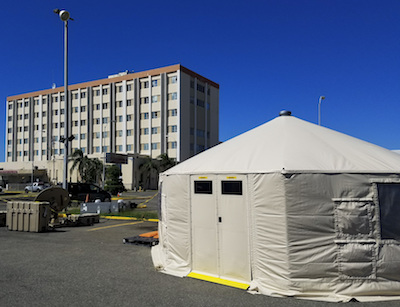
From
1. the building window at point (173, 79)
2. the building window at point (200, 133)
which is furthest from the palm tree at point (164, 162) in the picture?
the building window at point (173, 79)

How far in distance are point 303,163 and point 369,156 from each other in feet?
4.97

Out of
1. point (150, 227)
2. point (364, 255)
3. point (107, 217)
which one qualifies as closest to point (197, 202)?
point (364, 255)

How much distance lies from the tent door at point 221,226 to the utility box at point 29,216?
7.86 metres

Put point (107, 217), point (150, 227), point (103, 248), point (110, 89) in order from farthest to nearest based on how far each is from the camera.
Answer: point (110, 89)
point (107, 217)
point (150, 227)
point (103, 248)

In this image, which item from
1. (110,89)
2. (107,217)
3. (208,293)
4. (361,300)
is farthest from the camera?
(110,89)

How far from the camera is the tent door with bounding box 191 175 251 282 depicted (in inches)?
260

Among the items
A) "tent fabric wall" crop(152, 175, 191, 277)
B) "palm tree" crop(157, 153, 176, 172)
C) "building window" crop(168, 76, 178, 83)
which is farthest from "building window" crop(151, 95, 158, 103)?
"tent fabric wall" crop(152, 175, 191, 277)

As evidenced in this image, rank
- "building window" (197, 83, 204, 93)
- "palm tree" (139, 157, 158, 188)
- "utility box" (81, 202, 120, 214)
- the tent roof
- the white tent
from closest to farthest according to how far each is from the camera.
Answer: the white tent, the tent roof, "utility box" (81, 202, 120, 214), "palm tree" (139, 157, 158, 188), "building window" (197, 83, 204, 93)

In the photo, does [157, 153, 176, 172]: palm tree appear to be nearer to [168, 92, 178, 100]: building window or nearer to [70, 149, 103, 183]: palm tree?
[70, 149, 103, 183]: palm tree

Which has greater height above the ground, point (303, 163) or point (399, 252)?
point (303, 163)

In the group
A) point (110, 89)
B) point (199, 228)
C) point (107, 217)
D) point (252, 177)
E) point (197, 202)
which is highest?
point (110, 89)

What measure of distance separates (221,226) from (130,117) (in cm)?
6467

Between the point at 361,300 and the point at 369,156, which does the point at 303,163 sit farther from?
the point at 361,300

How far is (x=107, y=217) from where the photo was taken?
17.5m
